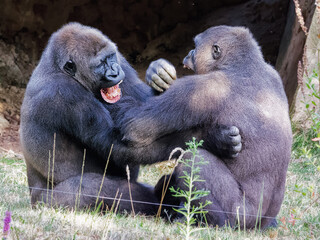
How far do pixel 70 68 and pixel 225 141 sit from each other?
141 centimetres

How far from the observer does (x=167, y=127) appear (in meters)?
3.83

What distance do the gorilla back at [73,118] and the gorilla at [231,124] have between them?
1.00 ft

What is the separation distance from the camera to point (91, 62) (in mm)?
4215

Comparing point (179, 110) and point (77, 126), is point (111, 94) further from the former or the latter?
point (179, 110)

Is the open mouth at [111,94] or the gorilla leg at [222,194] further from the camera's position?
the open mouth at [111,94]

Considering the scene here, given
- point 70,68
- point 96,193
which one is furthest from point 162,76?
point 96,193

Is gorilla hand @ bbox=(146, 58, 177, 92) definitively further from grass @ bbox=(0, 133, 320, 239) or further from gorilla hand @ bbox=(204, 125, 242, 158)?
grass @ bbox=(0, 133, 320, 239)

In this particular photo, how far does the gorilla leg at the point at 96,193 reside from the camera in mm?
4023

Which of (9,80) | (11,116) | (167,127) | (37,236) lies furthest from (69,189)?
(9,80)

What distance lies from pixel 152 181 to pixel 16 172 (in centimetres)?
149

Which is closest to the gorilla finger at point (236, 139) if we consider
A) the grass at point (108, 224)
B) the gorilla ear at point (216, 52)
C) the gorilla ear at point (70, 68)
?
the grass at point (108, 224)

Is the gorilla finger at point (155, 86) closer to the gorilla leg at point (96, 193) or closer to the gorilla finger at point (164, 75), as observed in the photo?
the gorilla finger at point (164, 75)

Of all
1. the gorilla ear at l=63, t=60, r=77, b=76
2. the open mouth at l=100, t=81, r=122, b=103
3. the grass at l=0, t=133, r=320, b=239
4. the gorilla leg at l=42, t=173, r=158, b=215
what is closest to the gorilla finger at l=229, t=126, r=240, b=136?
the grass at l=0, t=133, r=320, b=239

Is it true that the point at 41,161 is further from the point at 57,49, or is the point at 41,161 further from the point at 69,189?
the point at 57,49
